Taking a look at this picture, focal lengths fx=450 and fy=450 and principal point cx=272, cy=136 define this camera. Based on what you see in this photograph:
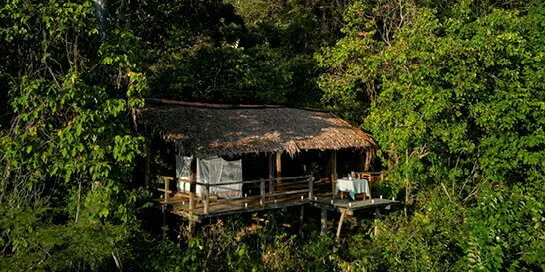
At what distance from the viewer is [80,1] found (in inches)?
355

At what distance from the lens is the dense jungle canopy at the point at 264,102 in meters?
7.87

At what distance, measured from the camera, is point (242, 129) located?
12188mm

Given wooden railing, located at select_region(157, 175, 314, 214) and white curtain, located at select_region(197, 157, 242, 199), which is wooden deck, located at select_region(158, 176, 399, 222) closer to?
wooden railing, located at select_region(157, 175, 314, 214)

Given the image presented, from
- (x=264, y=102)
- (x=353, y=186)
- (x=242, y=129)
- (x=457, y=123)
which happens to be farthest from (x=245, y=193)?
(x=457, y=123)

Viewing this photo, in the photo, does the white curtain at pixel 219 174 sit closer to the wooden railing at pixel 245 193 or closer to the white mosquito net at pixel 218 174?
the white mosquito net at pixel 218 174

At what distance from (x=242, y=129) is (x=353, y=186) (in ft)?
11.4

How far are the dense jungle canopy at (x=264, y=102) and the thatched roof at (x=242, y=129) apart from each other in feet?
3.72

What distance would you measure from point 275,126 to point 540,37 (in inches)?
300

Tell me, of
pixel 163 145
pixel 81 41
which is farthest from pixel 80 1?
pixel 163 145

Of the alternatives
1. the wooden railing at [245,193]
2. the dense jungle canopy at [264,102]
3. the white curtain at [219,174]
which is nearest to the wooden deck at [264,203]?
the wooden railing at [245,193]

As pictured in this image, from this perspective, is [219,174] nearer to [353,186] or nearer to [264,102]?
[353,186]

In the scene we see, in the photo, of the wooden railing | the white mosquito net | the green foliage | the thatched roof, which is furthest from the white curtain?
the green foliage

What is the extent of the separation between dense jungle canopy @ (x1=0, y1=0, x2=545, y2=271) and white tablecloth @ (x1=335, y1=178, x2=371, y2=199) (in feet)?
3.43

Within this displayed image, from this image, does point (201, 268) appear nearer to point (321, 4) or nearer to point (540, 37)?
point (540, 37)
